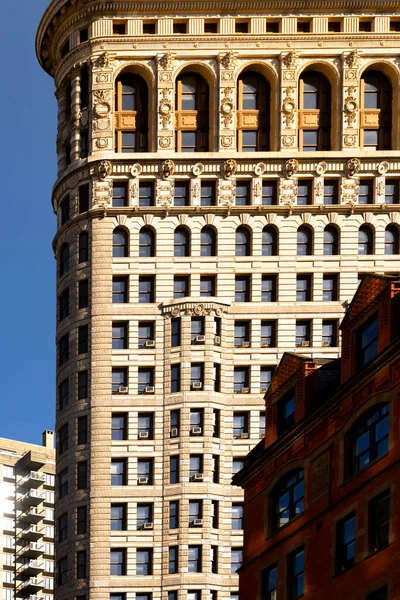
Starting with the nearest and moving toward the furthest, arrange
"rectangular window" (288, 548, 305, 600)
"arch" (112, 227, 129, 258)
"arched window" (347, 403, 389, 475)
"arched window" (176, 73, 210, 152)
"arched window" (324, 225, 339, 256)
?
"arched window" (347, 403, 389, 475) < "rectangular window" (288, 548, 305, 600) < "arched window" (324, 225, 339, 256) < "arch" (112, 227, 129, 258) < "arched window" (176, 73, 210, 152)

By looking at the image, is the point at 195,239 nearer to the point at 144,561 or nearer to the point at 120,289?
the point at 120,289

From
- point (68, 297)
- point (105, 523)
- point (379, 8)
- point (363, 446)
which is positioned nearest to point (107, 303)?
point (68, 297)

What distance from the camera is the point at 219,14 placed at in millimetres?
127312

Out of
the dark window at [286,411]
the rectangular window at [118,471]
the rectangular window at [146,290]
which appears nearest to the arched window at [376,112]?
the rectangular window at [146,290]

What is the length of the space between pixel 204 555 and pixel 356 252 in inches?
881

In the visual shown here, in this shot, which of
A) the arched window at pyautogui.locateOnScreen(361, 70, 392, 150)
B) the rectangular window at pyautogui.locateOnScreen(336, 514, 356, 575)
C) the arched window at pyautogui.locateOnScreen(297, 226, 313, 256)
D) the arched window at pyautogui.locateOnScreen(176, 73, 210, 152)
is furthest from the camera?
the arched window at pyautogui.locateOnScreen(176, 73, 210, 152)

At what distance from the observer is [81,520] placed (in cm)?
11794

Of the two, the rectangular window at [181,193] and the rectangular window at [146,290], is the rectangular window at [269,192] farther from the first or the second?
the rectangular window at [146,290]

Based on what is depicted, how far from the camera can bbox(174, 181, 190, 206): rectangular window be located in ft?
406

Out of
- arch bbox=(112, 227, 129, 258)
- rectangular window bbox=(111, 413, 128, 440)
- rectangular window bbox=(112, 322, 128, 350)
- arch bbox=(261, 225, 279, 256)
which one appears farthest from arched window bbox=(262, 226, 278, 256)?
rectangular window bbox=(111, 413, 128, 440)

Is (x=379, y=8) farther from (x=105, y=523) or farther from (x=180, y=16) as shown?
(x=105, y=523)

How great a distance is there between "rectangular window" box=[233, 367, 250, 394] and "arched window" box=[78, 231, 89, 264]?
43.2 ft

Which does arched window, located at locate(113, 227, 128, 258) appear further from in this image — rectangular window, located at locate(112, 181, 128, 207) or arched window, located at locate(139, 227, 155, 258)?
rectangular window, located at locate(112, 181, 128, 207)

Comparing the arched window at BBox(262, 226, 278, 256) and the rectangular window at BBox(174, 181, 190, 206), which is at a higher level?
the rectangular window at BBox(174, 181, 190, 206)
